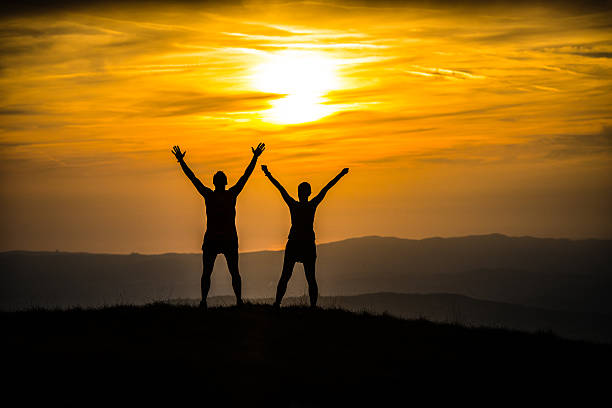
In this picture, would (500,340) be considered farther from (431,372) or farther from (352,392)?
(352,392)

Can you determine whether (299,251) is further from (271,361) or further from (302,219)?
(271,361)

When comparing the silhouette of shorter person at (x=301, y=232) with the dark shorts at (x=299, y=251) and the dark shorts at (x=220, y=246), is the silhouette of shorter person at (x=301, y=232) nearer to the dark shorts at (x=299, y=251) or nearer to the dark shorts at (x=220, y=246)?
the dark shorts at (x=299, y=251)

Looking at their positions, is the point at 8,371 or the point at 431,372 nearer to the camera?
the point at 8,371

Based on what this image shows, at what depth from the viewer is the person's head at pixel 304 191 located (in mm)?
19828

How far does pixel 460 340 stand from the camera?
59.4ft

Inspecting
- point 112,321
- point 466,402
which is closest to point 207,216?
point 112,321

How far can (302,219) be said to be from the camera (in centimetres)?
1980

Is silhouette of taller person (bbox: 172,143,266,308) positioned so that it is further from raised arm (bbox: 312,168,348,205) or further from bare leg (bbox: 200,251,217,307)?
raised arm (bbox: 312,168,348,205)

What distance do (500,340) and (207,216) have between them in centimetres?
768

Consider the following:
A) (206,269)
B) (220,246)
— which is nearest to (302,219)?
(220,246)

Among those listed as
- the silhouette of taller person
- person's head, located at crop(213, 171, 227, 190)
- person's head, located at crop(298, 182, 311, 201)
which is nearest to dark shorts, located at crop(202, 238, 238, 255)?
the silhouette of taller person

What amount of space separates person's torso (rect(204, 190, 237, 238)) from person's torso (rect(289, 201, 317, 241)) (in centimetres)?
150

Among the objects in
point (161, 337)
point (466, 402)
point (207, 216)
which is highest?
point (207, 216)

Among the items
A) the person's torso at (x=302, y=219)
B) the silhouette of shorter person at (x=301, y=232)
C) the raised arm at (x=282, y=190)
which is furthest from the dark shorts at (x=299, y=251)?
the raised arm at (x=282, y=190)
